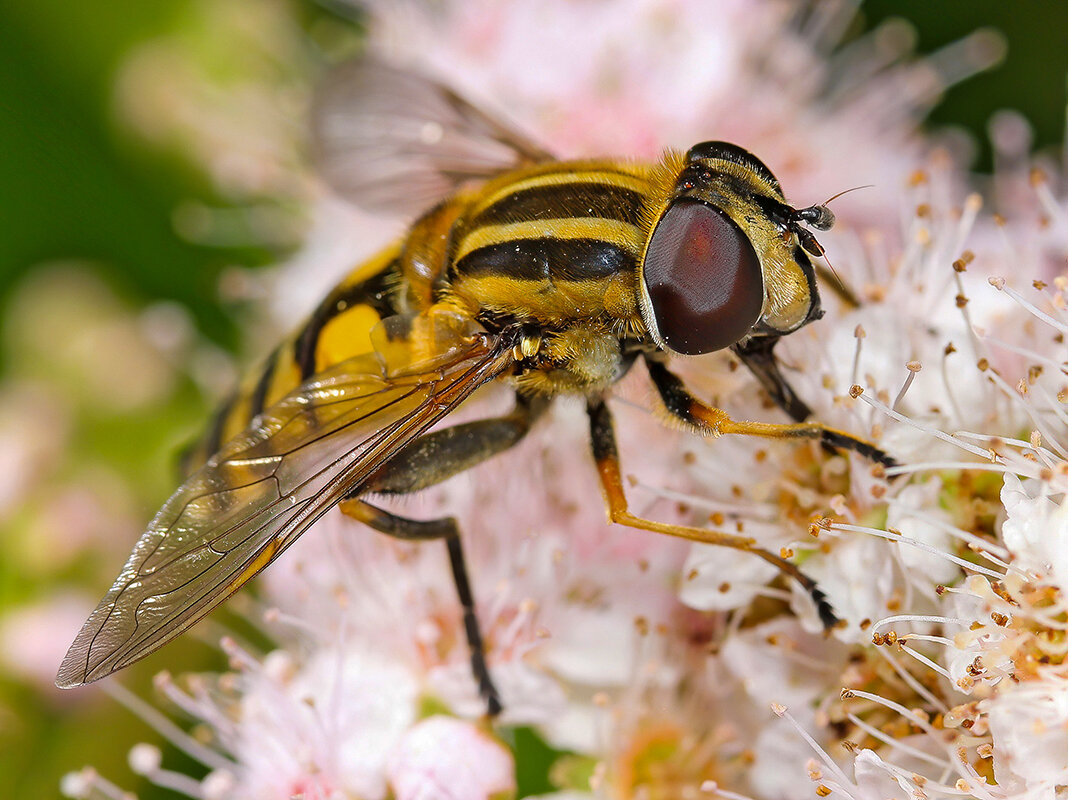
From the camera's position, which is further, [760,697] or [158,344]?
[158,344]

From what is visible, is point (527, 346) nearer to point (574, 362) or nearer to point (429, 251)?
point (574, 362)

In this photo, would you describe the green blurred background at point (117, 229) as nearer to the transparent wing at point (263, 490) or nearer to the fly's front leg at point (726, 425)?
the transparent wing at point (263, 490)

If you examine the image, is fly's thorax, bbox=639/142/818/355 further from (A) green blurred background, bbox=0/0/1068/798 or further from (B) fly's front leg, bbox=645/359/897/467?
(A) green blurred background, bbox=0/0/1068/798

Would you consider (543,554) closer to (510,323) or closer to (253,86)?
(510,323)

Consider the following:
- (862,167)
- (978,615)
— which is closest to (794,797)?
(978,615)

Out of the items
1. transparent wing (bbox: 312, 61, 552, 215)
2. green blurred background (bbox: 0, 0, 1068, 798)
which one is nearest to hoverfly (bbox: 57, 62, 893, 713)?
transparent wing (bbox: 312, 61, 552, 215)

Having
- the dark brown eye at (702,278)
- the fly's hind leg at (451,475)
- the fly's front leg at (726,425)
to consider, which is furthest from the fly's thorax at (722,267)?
the fly's hind leg at (451,475)
